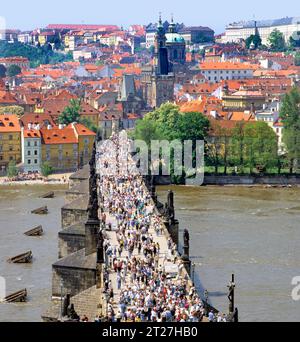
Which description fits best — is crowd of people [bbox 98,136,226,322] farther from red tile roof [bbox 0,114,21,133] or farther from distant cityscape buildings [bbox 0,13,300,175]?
red tile roof [bbox 0,114,21,133]

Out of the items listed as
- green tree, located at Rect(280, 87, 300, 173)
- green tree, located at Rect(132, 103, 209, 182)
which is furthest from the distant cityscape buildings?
green tree, located at Rect(132, 103, 209, 182)

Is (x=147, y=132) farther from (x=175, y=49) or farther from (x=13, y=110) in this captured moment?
(x=175, y=49)

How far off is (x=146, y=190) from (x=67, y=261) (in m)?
12.4

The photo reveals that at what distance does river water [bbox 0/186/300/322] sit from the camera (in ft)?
80.5

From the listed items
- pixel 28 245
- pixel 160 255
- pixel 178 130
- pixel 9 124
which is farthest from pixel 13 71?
pixel 160 255

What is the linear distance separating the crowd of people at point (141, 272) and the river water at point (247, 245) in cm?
200

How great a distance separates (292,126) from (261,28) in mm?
109848

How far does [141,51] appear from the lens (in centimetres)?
16588

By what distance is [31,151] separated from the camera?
2215 inches

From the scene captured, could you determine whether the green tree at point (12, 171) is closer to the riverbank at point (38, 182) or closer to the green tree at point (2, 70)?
the riverbank at point (38, 182)
